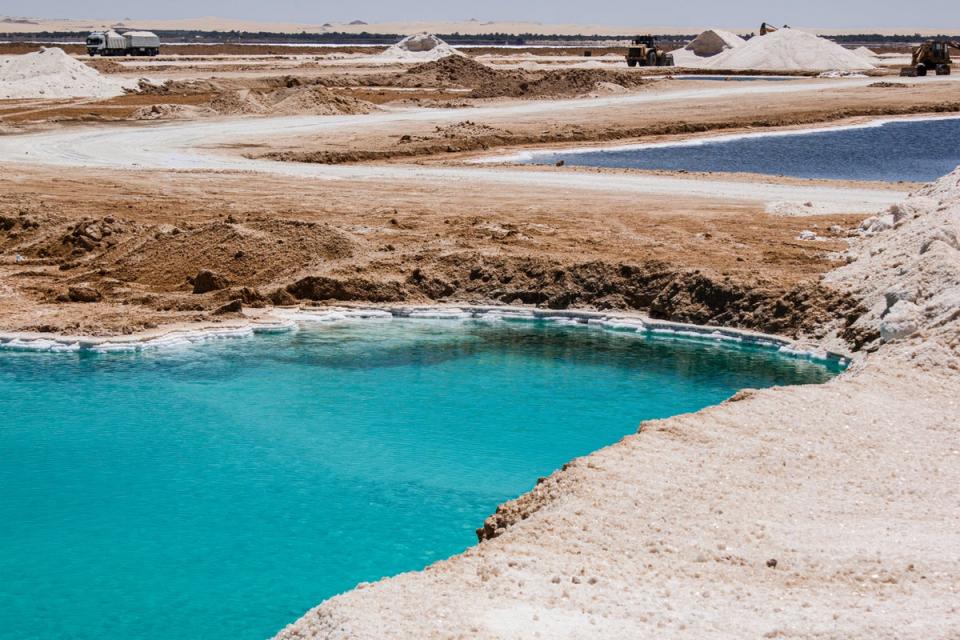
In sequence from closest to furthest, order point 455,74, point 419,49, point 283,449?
point 283,449 → point 455,74 → point 419,49

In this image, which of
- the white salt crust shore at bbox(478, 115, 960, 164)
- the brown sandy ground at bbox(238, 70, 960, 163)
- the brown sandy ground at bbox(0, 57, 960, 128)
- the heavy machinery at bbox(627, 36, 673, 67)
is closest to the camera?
the white salt crust shore at bbox(478, 115, 960, 164)

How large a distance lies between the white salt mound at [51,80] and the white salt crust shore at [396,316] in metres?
49.1

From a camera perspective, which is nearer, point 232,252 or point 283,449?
point 283,449

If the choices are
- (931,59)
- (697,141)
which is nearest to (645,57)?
(931,59)

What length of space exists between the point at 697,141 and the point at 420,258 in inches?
1008

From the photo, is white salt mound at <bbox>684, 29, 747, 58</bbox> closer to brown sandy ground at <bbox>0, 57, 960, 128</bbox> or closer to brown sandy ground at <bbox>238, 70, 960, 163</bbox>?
brown sandy ground at <bbox>0, 57, 960, 128</bbox>

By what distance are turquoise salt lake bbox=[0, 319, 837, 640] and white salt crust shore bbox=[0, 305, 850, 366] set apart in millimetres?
248

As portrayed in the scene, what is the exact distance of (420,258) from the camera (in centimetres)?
2591

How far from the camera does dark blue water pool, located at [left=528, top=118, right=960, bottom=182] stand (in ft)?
132

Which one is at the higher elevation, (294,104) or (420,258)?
(294,104)

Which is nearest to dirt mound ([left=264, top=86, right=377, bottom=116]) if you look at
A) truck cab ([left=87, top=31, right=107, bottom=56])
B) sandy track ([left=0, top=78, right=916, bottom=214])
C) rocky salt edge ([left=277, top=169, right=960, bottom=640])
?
sandy track ([left=0, top=78, right=916, bottom=214])

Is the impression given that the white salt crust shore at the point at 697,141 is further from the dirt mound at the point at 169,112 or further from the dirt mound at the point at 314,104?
the dirt mound at the point at 169,112

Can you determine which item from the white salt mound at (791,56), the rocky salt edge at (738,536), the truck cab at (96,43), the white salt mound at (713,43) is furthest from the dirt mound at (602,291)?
the white salt mound at (713,43)

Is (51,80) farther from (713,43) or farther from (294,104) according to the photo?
(713,43)
